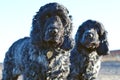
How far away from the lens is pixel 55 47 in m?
10.6

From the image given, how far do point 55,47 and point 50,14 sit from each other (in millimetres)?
534

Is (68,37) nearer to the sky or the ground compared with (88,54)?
nearer to the sky

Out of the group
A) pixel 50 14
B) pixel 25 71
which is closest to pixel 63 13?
pixel 50 14

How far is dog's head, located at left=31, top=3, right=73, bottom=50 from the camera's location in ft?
34.4

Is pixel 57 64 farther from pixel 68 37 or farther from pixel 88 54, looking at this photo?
pixel 88 54

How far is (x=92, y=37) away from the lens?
11.8m

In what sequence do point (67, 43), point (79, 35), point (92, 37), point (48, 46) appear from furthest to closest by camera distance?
point (79, 35) → point (92, 37) → point (67, 43) → point (48, 46)

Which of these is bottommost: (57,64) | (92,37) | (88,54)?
(57,64)

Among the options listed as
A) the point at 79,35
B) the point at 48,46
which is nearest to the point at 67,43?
the point at 48,46

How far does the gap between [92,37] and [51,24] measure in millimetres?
1568

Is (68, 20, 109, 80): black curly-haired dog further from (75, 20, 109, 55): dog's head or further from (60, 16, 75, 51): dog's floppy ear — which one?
(60, 16, 75, 51): dog's floppy ear

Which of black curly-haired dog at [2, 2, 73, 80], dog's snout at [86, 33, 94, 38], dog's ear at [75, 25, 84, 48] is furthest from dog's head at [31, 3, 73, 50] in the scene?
dog's ear at [75, 25, 84, 48]

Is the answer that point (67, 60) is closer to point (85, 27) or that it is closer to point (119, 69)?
point (85, 27)

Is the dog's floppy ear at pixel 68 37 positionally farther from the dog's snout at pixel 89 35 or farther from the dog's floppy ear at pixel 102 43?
the dog's floppy ear at pixel 102 43
